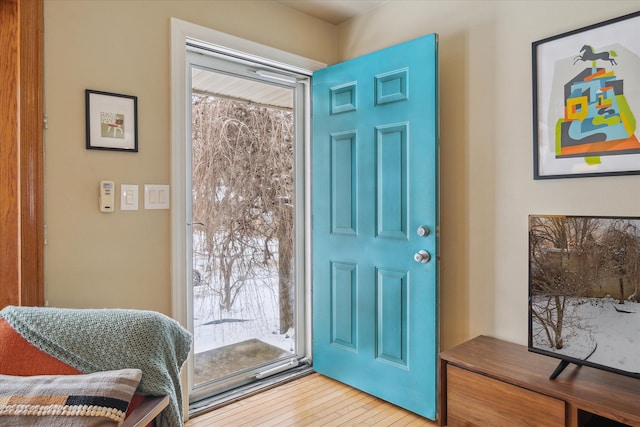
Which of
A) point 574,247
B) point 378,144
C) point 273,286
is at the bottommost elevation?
point 273,286

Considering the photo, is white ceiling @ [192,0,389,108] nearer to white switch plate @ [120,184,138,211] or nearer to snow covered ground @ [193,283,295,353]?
white switch plate @ [120,184,138,211]

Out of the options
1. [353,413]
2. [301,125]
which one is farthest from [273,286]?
[301,125]

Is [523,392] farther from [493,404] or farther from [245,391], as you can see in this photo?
[245,391]

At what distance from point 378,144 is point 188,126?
1.07 metres

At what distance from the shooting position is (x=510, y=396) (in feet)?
5.36

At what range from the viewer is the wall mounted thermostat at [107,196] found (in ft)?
6.27

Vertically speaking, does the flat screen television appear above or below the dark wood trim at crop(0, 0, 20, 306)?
below

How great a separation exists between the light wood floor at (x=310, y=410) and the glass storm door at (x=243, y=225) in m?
0.22

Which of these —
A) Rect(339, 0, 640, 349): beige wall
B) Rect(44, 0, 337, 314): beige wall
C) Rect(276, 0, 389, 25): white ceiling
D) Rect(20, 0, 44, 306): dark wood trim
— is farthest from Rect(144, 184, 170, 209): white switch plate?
Rect(339, 0, 640, 349): beige wall

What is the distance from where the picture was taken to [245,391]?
98.2 inches

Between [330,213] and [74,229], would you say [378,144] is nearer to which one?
[330,213]

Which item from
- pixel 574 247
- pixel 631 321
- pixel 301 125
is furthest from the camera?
pixel 301 125

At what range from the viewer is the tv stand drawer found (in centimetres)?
153

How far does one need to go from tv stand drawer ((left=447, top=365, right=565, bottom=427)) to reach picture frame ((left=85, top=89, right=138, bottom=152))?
72.4 inches
